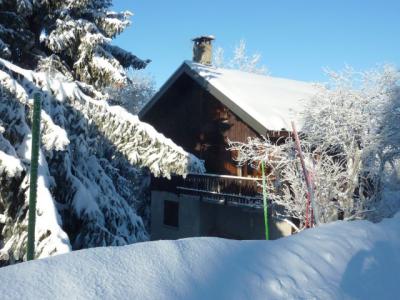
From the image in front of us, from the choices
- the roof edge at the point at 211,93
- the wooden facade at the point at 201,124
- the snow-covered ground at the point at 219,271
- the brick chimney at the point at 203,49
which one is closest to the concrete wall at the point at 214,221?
the wooden facade at the point at 201,124

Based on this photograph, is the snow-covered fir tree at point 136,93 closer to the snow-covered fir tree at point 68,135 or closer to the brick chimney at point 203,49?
the brick chimney at point 203,49

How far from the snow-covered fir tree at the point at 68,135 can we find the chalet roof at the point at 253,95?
4.77 m

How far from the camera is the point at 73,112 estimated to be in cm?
830

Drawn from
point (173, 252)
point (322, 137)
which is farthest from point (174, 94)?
point (173, 252)

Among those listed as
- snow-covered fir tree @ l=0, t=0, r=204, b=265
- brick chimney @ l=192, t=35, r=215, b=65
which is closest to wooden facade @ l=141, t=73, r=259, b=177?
brick chimney @ l=192, t=35, r=215, b=65

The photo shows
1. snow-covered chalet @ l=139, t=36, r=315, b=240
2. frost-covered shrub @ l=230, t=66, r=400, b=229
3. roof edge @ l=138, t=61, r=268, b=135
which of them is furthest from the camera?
snow-covered chalet @ l=139, t=36, r=315, b=240

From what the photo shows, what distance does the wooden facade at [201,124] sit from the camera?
1727 cm

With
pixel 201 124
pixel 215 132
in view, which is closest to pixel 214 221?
pixel 215 132

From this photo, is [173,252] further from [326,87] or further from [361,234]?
[326,87]

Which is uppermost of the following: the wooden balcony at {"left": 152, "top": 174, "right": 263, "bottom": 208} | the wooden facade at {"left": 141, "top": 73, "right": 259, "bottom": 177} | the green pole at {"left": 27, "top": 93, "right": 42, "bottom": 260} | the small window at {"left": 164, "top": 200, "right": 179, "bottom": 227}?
the wooden facade at {"left": 141, "top": 73, "right": 259, "bottom": 177}

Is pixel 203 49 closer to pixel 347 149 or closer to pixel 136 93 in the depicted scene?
pixel 347 149

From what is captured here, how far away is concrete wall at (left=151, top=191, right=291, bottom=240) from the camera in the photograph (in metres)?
16.2

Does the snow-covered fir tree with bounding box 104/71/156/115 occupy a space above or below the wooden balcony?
above

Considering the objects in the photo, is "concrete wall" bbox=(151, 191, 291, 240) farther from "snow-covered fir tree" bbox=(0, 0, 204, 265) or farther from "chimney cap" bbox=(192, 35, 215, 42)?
"chimney cap" bbox=(192, 35, 215, 42)
